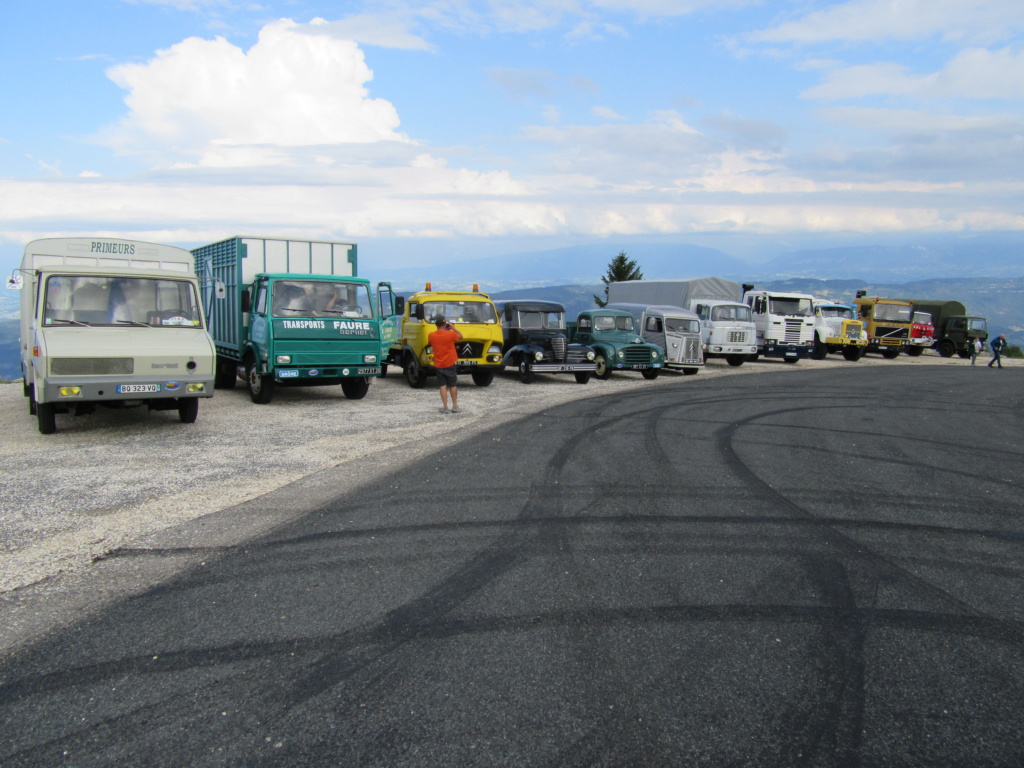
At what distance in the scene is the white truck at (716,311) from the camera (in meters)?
25.7

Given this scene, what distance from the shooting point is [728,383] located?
20156 millimetres

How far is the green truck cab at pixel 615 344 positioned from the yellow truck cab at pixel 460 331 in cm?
382

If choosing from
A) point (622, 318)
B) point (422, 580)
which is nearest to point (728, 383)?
point (622, 318)

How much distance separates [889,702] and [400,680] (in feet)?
7.50

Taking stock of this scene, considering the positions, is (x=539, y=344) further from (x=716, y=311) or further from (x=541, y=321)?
(x=716, y=311)

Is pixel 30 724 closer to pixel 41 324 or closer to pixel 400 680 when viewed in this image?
pixel 400 680

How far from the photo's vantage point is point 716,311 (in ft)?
84.9

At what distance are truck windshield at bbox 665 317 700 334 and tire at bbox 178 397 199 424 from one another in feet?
49.5

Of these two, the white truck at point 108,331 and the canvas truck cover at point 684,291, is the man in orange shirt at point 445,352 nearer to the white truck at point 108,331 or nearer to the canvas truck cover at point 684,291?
the white truck at point 108,331

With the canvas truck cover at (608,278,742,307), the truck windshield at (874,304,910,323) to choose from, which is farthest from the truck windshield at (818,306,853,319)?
the canvas truck cover at (608,278,742,307)

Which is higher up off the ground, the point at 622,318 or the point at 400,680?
the point at 622,318

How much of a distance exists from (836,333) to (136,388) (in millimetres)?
28719

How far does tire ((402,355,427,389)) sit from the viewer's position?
1753 cm

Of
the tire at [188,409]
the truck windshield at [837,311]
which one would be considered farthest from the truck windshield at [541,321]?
the truck windshield at [837,311]
